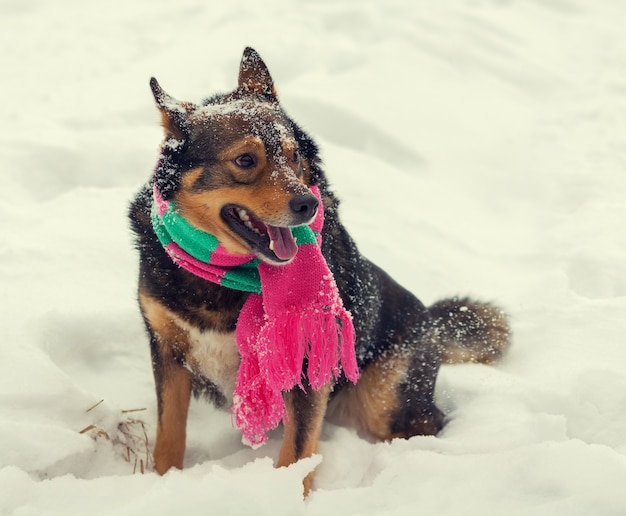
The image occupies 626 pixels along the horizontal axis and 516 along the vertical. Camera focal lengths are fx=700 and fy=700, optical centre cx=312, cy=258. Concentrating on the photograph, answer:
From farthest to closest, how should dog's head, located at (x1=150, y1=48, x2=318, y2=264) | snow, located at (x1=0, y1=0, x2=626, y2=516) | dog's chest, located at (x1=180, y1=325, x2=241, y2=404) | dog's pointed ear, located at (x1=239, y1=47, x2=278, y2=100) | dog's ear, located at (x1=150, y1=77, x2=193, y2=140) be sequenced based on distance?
1. dog's pointed ear, located at (x1=239, y1=47, x2=278, y2=100)
2. dog's chest, located at (x1=180, y1=325, x2=241, y2=404)
3. dog's ear, located at (x1=150, y1=77, x2=193, y2=140)
4. dog's head, located at (x1=150, y1=48, x2=318, y2=264)
5. snow, located at (x1=0, y1=0, x2=626, y2=516)

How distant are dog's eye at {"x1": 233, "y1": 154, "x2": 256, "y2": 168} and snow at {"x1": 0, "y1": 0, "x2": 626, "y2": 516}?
3.39ft

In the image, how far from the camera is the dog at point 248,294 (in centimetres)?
243

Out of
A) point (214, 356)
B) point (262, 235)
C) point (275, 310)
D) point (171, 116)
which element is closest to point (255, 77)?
point (171, 116)

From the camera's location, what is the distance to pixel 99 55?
671 cm

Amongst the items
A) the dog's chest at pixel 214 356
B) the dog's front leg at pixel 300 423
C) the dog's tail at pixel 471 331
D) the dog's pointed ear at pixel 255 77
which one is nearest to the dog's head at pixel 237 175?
the dog's pointed ear at pixel 255 77

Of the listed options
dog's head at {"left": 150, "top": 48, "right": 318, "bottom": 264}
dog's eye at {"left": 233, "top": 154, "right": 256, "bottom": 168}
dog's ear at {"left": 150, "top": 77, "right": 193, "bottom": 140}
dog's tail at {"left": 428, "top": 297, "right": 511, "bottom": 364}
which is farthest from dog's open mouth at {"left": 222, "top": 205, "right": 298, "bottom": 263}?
dog's tail at {"left": 428, "top": 297, "right": 511, "bottom": 364}

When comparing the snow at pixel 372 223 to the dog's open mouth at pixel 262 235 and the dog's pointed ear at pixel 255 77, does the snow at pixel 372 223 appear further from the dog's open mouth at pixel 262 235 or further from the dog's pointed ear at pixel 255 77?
the dog's pointed ear at pixel 255 77

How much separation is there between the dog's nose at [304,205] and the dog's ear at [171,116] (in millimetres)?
512

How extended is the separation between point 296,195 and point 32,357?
1378 mm

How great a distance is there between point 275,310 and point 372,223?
2.37m

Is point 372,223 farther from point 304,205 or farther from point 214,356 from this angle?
point 304,205

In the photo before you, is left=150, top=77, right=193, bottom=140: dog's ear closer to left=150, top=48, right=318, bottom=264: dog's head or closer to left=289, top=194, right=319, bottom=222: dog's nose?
left=150, top=48, right=318, bottom=264: dog's head

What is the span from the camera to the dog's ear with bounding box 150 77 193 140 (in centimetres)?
253

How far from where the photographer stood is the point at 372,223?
4699mm
